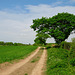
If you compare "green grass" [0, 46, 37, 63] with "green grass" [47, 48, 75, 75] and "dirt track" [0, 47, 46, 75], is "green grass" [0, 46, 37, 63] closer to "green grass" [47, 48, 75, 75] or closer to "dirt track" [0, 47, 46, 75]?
"dirt track" [0, 47, 46, 75]

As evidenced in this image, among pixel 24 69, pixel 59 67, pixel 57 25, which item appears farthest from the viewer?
pixel 57 25

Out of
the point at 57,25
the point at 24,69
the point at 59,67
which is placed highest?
the point at 57,25

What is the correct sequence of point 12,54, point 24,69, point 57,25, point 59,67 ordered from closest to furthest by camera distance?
1. point 59,67
2. point 24,69
3. point 12,54
4. point 57,25

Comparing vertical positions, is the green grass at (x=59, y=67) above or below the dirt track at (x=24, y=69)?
above

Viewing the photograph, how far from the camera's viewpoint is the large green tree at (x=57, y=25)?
141 feet

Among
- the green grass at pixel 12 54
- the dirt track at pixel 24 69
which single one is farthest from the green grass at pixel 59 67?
the green grass at pixel 12 54

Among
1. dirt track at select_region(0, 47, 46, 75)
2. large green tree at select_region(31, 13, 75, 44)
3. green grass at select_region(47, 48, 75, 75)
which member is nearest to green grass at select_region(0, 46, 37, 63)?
dirt track at select_region(0, 47, 46, 75)

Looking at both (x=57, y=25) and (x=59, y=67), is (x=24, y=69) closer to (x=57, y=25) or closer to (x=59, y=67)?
(x=59, y=67)

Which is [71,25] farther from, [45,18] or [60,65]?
[60,65]

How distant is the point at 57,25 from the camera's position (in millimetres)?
45375

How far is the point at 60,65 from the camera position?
12891mm

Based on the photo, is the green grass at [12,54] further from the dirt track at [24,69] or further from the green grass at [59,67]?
the green grass at [59,67]

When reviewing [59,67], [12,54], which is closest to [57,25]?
[12,54]

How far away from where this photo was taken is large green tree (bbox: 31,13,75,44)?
43062 mm
